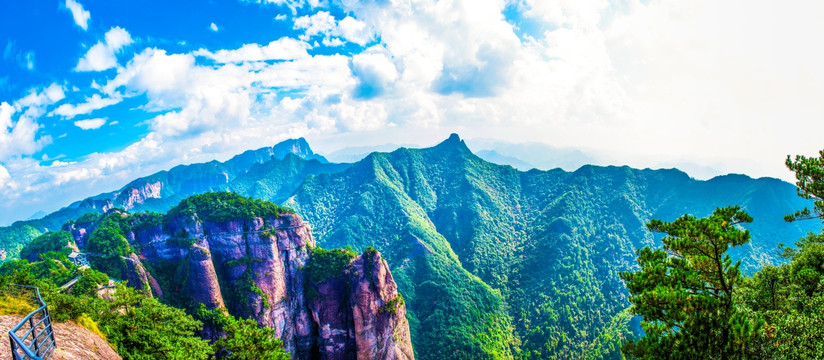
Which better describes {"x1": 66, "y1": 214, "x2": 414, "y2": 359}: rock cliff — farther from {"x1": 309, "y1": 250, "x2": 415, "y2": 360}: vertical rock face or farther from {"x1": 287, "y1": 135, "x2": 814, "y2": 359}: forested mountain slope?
{"x1": 287, "y1": 135, "x2": 814, "y2": 359}: forested mountain slope

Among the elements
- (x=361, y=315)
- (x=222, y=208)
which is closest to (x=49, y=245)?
(x=222, y=208)

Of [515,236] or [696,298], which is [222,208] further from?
[515,236]

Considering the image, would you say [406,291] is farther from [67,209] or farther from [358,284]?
[67,209]

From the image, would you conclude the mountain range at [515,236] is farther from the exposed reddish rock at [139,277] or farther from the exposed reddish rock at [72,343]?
the exposed reddish rock at [72,343]

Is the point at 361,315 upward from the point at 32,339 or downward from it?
downward

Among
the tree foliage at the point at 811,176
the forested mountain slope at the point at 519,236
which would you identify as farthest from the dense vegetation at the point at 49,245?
the tree foliage at the point at 811,176

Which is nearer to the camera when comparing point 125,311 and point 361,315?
point 125,311
